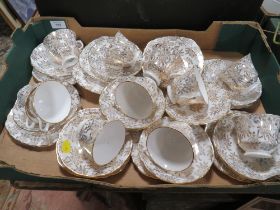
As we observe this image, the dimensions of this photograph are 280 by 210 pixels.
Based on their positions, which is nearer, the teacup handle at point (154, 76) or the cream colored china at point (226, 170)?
the cream colored china at point (226, 170)

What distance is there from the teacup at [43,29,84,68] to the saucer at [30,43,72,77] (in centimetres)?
2

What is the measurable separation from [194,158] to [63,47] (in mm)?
566

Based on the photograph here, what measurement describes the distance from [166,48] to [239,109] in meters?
0.32

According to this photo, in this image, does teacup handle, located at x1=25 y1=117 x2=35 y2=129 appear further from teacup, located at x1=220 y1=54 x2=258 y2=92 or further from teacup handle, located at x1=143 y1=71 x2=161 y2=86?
teacup, located at x1=220 y1=54 x2=258 y2=92

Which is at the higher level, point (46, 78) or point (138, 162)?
point (46, 78)

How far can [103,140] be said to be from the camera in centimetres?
69

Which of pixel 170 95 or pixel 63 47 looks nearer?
pixel 170 95

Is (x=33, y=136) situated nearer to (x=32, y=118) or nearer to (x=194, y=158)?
(x=32, y=118)

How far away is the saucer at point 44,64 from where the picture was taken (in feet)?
2.85

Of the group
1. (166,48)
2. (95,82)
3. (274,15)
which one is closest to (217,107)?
(166,48)

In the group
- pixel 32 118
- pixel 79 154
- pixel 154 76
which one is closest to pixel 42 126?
pixel 32 118

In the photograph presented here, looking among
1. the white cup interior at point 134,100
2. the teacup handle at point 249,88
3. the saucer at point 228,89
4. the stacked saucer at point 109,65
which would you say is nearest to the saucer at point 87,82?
the stacked saucer at point 109,65

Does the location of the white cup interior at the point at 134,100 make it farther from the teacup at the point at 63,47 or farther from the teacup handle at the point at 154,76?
the teacup at the point at 63,47

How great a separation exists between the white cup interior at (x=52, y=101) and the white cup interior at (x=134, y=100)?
18 centimetres
